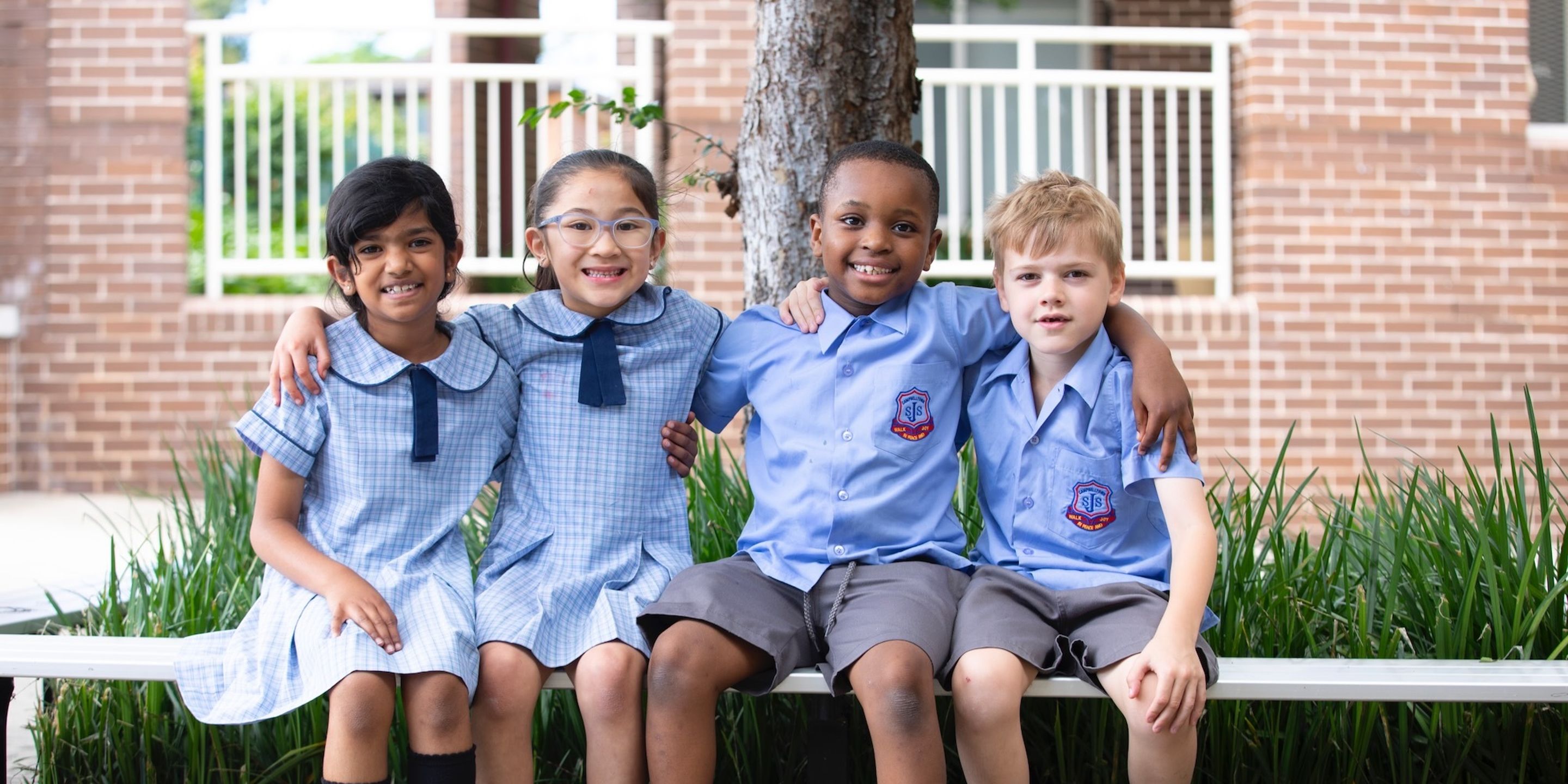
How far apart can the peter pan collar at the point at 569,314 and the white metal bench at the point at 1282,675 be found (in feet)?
2.30

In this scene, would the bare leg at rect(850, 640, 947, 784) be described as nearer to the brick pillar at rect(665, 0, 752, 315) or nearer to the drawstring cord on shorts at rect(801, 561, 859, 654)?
the drawstring cord on shorts at rect(801, 561, 859, 654)

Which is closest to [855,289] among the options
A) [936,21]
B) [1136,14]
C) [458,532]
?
[458,532]

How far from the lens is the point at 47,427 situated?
22.1 feet

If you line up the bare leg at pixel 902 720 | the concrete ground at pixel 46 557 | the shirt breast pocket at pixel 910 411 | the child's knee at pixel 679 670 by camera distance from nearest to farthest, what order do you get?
the bare leg at pixel 902 720 < the child's knee at pixel 679 670 < the shirt breast pocket at pixel 910 411 < the concrete ground at pixel 46 557

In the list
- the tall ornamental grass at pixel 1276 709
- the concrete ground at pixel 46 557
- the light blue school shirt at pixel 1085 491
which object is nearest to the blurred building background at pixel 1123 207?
the concrete ground at pixel 46 557

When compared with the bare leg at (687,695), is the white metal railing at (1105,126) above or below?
above

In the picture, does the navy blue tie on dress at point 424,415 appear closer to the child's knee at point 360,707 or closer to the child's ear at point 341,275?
the child's ear at point 341,275

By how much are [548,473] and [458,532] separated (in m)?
0.21

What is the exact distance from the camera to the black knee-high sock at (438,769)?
84.5 inches

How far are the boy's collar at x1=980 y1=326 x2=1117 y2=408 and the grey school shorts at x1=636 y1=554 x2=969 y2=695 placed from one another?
397 mm

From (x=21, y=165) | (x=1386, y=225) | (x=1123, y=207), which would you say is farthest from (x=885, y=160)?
(x=21, y=165)

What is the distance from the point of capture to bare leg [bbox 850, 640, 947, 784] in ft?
6.83

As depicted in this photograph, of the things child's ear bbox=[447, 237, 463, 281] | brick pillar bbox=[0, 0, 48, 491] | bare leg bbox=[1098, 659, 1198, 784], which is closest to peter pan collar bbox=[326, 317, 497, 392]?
child's ear bbox=[447, 237, 463, 281]

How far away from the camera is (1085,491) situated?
243 centimetres
